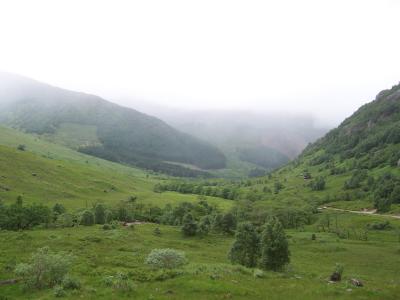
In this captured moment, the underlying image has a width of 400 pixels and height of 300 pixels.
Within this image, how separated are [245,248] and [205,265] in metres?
14.2

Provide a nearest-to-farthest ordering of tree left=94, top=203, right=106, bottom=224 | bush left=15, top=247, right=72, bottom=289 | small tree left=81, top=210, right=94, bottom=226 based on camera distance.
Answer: bush left=15, top=247, right=72, bottom=289 → small tree left=81, top=210, right=94, bottom=226 → tree left=94, top=203, right=106, bottom=224

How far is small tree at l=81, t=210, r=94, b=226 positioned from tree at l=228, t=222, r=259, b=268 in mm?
65588

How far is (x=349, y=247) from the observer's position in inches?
4407

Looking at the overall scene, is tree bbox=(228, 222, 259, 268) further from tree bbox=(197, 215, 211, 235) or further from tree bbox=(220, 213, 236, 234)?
tree bbox=(220, 213, 236, 234)

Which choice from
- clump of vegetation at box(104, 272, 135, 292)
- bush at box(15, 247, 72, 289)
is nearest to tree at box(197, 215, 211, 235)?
clump of vegetation at box(104, 272, 135, 292)

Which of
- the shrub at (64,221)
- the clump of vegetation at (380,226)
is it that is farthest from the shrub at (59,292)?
the clump of vegetation at (380,226)

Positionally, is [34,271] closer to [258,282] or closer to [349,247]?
[258,282]

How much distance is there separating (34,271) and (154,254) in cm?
1622

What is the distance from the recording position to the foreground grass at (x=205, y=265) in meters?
36.0

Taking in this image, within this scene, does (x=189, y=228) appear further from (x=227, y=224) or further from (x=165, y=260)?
(x=165, y=260)

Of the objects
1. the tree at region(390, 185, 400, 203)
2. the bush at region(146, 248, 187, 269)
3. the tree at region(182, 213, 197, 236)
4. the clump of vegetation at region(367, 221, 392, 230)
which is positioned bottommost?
the tree at region(182, 213, 197, 236)

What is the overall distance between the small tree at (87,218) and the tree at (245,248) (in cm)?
6559

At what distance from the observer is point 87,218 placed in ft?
385

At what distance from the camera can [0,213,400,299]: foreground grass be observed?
36000mm
